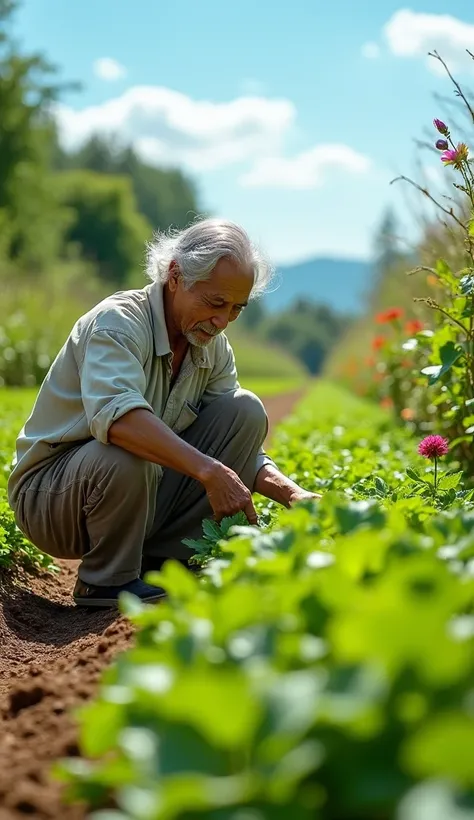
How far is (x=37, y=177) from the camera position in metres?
36.6

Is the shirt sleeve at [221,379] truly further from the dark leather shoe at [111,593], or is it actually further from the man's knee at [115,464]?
the dark leather shoe at [111,593]

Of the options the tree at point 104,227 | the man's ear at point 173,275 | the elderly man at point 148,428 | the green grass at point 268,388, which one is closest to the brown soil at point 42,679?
the elderly man at point 148,428

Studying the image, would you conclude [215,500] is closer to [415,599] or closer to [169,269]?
[169,269]

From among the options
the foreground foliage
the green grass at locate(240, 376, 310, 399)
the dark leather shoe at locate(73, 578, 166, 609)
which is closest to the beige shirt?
the dark leather shoe at locate(73, 578, 166, 609)

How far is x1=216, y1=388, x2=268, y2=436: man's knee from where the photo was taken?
3818mm

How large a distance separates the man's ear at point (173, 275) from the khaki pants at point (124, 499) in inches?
22.1

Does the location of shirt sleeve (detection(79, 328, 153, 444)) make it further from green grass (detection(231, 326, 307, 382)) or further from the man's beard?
green grass (detection(231, 326, 307, 382))

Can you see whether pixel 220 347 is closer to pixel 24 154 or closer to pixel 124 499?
pixel 124 499

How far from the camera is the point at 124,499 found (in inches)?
135

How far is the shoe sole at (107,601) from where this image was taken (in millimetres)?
3441

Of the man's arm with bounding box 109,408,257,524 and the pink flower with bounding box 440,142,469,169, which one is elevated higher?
the pink flower with bounding box 440,142,469,169

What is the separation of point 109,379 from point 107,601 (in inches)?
34.9

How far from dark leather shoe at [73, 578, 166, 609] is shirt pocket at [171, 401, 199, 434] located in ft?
2.03

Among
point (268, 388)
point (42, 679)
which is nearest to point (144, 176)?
point (268, 388)
